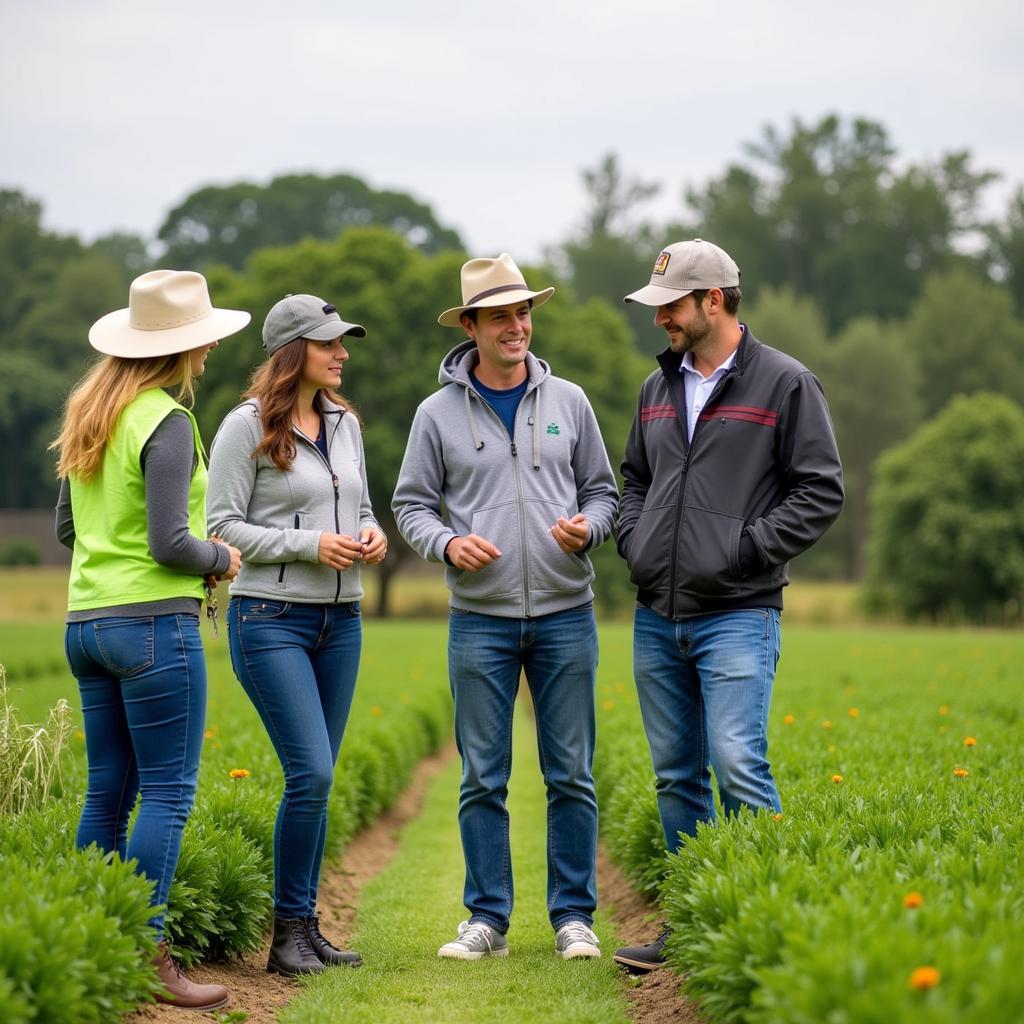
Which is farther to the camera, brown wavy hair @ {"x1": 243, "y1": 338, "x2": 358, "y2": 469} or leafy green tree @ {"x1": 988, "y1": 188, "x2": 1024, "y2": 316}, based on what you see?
leafy green tree @ {"x1": 988, "y1": 188, "x2": 1024, "y2": 316}

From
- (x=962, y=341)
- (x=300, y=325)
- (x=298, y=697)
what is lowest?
(x=298, y=697)

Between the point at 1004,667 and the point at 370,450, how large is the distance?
22922mm

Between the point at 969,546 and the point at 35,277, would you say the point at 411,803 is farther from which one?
the point at 35,277

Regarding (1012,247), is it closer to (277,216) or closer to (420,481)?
(277,216)

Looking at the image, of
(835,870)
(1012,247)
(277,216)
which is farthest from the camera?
(1012,247)

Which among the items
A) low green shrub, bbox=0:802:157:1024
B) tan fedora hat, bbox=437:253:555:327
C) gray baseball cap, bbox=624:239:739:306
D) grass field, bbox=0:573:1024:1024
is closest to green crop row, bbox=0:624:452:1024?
low green shrub, bbox=0:802:157:1024

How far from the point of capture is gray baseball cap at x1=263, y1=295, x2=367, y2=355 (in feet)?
17.8

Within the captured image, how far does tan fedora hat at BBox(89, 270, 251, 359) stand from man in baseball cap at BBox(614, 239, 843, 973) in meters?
1.65

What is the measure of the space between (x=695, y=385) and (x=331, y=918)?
11.0 ft

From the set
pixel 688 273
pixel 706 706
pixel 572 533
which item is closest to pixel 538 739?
pixel 706 706

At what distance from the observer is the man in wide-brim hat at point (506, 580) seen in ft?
18.3

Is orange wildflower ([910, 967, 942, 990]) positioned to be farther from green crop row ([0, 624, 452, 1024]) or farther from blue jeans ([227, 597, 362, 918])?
blue jeans ([227, 597, 362, 918])

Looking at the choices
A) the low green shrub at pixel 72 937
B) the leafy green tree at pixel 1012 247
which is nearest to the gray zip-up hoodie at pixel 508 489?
the low green shrub at pixel 72 937

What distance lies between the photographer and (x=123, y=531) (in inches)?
183
